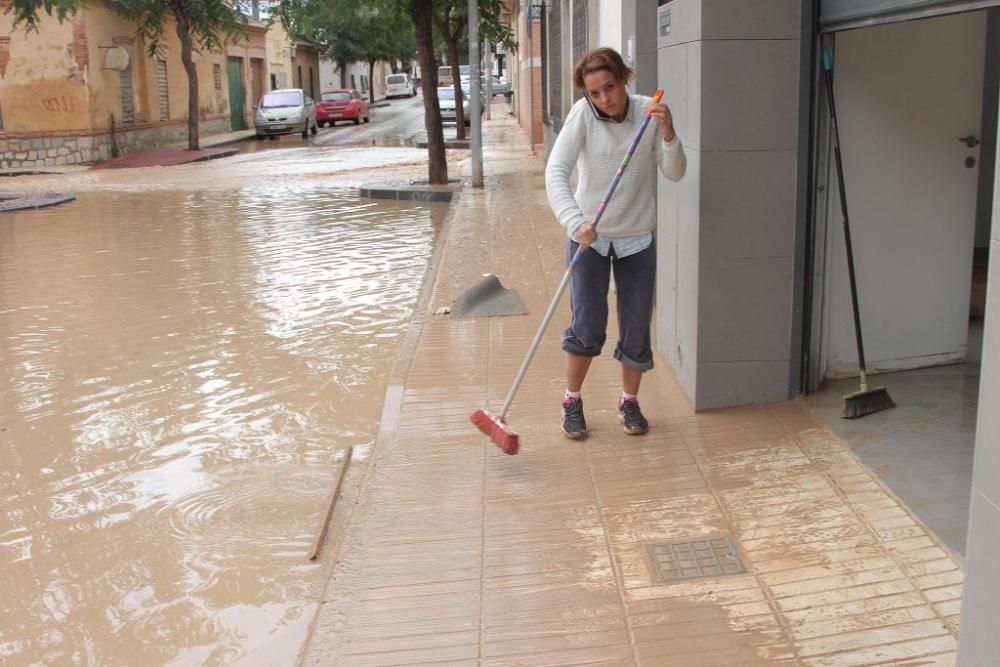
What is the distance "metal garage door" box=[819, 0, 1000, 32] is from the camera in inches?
132

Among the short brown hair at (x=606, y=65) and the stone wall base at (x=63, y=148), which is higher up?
the short brown hair at (x=606, y=65)

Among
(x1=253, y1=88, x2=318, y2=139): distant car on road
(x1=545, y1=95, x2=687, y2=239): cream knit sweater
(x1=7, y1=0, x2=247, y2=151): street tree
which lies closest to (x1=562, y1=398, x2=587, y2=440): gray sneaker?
(x1=545, y1=95, x2=687, y2=239): cream knit sweater

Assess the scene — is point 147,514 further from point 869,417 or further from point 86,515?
point 869,417

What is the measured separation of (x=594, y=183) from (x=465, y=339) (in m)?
2.53

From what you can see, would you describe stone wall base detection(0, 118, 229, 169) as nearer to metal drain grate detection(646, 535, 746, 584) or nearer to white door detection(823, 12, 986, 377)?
white door detection(823, 12, 986, 377)

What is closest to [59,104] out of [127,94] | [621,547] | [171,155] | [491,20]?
[171,155]

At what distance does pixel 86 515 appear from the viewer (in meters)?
4.71

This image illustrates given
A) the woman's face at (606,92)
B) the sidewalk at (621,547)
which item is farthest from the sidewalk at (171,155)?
the woman's face at (606,92)

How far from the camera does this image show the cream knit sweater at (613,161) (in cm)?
456

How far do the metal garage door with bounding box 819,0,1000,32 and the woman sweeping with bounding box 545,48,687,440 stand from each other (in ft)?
2.71

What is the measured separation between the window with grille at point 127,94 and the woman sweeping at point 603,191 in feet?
81.8

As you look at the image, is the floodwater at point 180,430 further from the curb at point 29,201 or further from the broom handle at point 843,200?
the curb at point 29,201

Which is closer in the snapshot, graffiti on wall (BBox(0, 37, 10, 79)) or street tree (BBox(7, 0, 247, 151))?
graffiti on wall (BBox(0, 37, 10, 79))

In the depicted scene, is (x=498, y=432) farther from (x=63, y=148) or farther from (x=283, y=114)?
(x=283, y=114)
